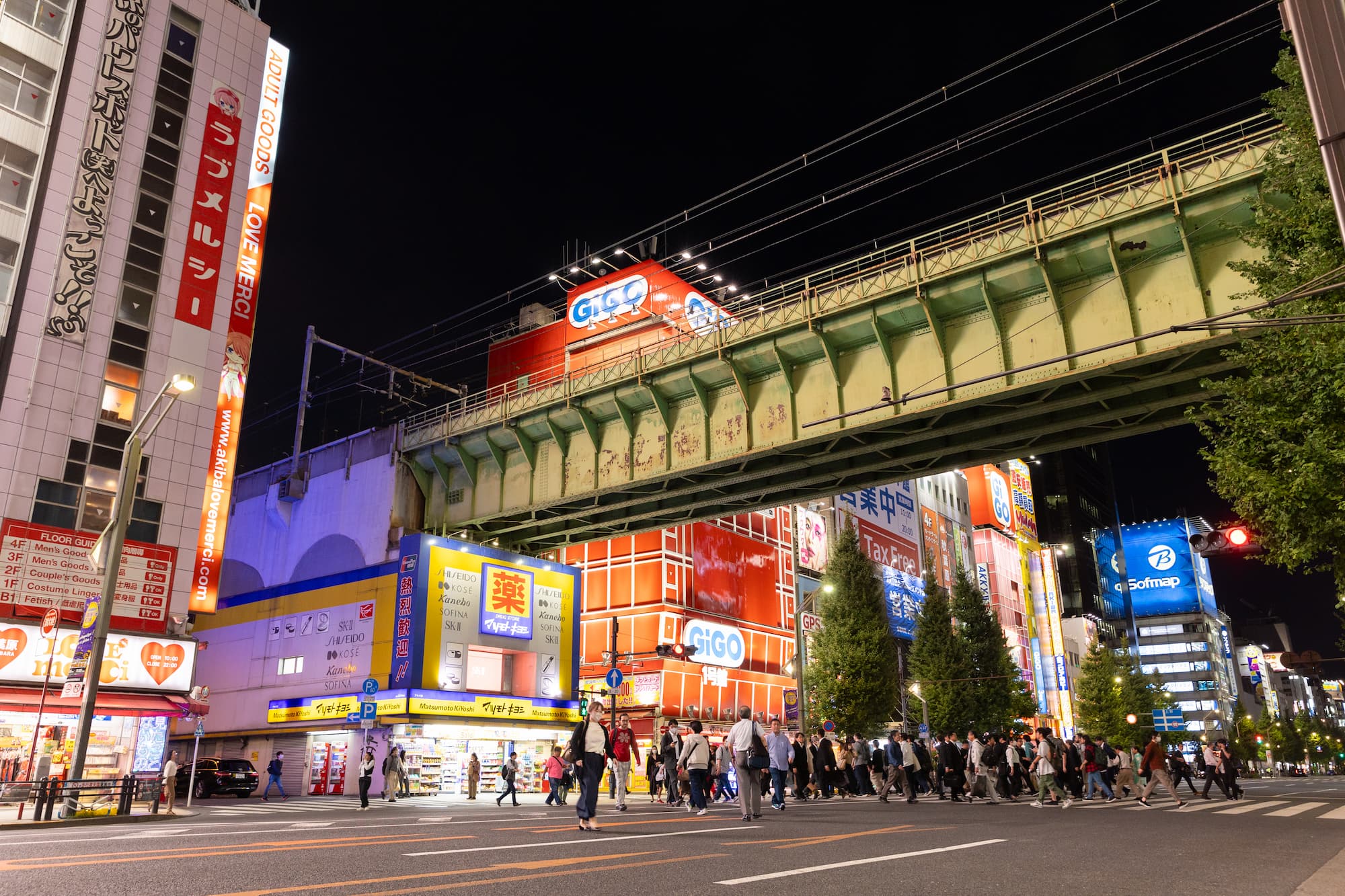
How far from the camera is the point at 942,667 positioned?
148ft

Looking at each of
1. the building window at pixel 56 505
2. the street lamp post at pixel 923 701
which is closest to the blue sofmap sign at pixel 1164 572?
the street lamp post at pixel 923 701

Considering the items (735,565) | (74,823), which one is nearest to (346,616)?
(74,823)

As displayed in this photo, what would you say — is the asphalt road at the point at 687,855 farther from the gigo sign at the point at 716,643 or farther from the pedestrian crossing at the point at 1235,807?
the gigo sign at the point at 716,643

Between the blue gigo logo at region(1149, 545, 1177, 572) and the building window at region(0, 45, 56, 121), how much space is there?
158532 mm

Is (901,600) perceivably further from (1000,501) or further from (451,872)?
(451,872)

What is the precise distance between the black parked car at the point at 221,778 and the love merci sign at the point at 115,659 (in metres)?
3.78

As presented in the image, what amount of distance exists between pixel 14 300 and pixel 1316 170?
1237 inches

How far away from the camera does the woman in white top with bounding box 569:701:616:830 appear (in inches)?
419

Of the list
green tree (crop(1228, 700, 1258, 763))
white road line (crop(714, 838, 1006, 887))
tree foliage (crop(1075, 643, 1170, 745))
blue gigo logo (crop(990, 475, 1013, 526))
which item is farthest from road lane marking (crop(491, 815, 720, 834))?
green tree (crop(1228, 700, 1258, 763))

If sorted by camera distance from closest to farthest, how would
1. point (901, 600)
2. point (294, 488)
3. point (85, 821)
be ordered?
1. point (85, 821)
2. point (294, 488)
3. point (901, 600)

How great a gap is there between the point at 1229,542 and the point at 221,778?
2935 cm

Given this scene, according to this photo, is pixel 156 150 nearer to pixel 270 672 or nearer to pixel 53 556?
pixel 53 556

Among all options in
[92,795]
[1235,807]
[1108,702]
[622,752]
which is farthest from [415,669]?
[1108,702]

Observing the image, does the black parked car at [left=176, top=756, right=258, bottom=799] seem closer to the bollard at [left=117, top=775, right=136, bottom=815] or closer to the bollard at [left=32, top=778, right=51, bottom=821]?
the bollard at [left=117, top=775, right=136, bottom=815]
